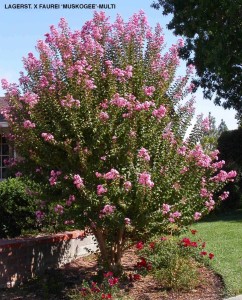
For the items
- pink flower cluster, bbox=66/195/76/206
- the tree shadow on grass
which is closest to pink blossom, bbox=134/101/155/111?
pink flower cluster, bbox=66/195/76/206

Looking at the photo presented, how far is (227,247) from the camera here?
940cm

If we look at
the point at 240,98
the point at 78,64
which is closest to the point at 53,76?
the point at 78,64

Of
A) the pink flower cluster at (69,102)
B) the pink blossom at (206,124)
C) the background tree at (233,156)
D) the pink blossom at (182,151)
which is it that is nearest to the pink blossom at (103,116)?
the pink flower cluster at (69,102)

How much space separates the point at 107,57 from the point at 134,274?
305 centimetres

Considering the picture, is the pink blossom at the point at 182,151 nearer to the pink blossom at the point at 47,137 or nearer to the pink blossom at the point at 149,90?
Answer: the pink blossom at the point at 149,90

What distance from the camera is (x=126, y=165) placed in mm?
6383

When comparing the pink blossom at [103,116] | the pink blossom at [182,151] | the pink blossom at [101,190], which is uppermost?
the pink blossom at [103,116]

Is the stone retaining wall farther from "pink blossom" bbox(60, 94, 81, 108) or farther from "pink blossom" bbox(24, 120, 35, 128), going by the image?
"pink blossom" bbox(60, 94, 81, 108)

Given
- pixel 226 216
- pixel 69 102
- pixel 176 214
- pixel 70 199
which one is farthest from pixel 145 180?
pixel 226 216

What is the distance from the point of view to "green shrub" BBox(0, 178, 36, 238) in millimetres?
9109

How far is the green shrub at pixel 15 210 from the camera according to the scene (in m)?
9.11

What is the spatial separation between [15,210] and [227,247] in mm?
3941

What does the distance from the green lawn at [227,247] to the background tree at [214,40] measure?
5.12 m

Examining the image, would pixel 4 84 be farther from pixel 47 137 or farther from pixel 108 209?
pixel 108 209
